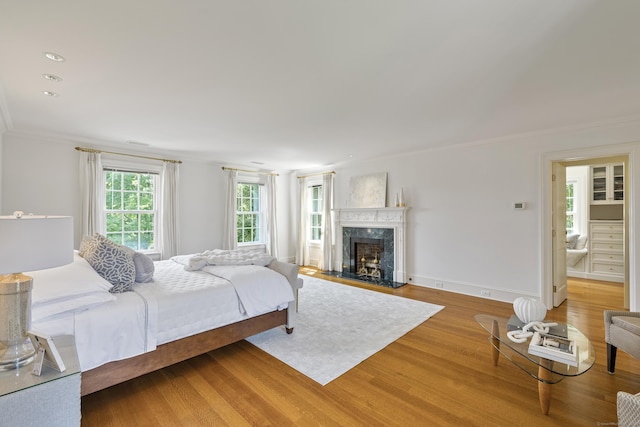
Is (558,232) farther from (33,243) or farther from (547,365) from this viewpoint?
(33,243)

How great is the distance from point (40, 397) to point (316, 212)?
5966 mm

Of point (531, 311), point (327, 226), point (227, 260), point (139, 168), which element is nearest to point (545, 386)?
point (531, 311)

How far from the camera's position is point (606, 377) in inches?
89.1

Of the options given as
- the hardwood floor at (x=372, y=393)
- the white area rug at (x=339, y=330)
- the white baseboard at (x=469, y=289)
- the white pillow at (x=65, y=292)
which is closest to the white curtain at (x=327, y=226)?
the white area rug at (x=339, y=330)

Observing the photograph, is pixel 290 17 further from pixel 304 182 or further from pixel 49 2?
Answer: pixel 304 182

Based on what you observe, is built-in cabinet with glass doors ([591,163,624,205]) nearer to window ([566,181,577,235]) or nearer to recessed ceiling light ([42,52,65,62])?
window ([566,181,577,235])

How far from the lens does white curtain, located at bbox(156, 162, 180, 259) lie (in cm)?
504

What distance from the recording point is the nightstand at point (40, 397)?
113 cm

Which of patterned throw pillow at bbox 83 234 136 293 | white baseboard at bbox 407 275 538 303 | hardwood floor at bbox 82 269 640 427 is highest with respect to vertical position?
patterned throw pillow at bbox 83 234 136 293

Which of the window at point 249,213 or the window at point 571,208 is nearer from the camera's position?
the window at point 571,208

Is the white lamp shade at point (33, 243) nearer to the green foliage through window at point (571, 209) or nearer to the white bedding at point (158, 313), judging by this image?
the white bedding at point (158, 313)

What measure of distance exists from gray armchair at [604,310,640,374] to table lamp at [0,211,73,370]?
11.9 ft

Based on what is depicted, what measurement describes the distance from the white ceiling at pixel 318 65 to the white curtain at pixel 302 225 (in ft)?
10.7

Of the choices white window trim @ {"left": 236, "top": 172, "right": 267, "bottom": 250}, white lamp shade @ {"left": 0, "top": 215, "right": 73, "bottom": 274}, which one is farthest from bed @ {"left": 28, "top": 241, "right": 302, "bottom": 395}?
white window trim @ {"left": 236, "top": 172, "right": 267, "bottom": 250}
